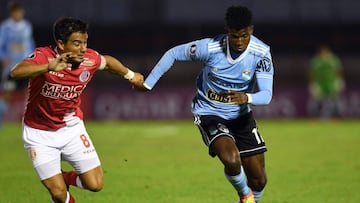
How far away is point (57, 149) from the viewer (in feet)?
26.4

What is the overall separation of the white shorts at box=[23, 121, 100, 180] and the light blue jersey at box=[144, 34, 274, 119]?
100 cm

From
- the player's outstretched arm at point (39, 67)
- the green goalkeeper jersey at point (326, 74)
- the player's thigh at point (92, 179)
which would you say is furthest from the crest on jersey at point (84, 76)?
the green goalkeeper jersey at point (326, 74)

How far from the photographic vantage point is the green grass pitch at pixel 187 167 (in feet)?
33.3

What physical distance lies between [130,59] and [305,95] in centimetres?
598

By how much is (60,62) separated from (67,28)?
559mm

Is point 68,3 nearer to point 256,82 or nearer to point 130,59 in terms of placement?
point 130,59

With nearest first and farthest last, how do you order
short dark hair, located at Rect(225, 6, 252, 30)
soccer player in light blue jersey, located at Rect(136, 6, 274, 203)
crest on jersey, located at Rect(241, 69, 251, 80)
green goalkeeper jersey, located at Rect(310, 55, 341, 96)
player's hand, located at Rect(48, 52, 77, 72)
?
1. player's hand, located at Rect(48, 52, 77, 72)
2. short dark hair, located at Rect(225, 6, 252, 30)
3. soccer player in light blue jersey, located at Rect(136, 6, 274, 203)
4. crest on jersey, located at Rect(241, 69, 251, 80)
5. green goalkeeper jersey, located at Rect(310, 55, 341, 96)

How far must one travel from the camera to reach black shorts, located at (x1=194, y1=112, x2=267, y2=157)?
8.66m

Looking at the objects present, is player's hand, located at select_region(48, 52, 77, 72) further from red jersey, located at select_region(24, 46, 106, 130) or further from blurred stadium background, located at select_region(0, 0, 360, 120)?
blurred stadium background, located at select_region(0, 0, 360, 120)

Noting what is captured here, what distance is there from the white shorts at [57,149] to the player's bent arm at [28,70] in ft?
2.36

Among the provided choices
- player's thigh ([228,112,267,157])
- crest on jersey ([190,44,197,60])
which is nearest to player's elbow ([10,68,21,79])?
crest on jersey ([190,44,197,60])

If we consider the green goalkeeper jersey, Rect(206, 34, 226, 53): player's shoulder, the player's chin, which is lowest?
the green goalkeeper jersey

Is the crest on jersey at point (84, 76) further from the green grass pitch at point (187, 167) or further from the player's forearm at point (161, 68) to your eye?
the green grass pitch at point (187, 167)

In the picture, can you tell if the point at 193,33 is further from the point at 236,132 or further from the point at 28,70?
the point at 28,70
